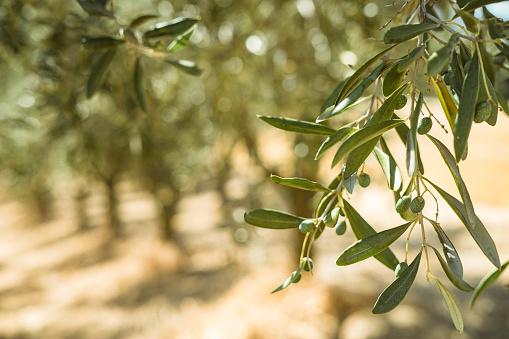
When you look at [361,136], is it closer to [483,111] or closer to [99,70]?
[483,111]

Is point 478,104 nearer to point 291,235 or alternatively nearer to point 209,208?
point 291,235

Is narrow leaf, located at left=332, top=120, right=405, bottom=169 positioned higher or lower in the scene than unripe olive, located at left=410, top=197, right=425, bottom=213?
higher

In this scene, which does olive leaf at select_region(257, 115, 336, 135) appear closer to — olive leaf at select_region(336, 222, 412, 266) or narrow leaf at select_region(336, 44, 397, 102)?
narrow leaf at select_region(336, 44, 397, 102)

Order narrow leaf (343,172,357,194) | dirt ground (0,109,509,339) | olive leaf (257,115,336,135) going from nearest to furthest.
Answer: narrow leaf (343,172,357,194) → olive leaf (257,115,336,135) → dirt ground (0,109,509,339)

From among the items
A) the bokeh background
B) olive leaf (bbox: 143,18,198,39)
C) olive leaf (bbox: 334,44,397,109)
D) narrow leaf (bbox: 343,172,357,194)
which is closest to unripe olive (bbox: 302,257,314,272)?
narrow leaf (bbox: 343,172,357,194)

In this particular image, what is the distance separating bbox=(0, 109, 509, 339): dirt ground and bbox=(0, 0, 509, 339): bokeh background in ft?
0.10

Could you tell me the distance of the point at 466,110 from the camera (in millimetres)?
584

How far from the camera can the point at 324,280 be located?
5820mm

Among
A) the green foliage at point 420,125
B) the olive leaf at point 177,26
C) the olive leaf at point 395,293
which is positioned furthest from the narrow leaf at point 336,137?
the olive leaf at point 177,26

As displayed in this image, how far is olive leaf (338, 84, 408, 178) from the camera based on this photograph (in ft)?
2.20

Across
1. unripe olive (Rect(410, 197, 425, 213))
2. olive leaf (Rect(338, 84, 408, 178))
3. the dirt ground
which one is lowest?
the dirt ground

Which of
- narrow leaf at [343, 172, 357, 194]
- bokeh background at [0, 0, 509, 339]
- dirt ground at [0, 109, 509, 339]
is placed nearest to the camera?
narrow leaf at [343, 172, 357, 194]

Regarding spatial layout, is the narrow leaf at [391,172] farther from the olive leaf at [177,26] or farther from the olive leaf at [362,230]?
the olive leaf at [177,26]

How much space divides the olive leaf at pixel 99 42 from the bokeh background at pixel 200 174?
0.24ft
